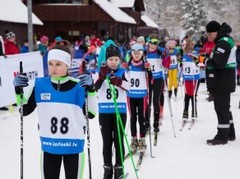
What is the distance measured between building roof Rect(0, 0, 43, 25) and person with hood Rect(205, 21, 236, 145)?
1503 centimetres

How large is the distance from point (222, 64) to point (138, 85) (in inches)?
66.8

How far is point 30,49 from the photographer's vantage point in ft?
48.3

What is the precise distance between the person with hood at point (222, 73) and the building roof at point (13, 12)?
15030 mm

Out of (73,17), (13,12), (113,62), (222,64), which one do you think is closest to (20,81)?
(113,62)

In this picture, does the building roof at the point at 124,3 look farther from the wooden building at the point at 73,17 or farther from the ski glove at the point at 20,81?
the ski glove at the point at 20,81

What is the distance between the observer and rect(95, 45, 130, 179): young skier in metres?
5.74

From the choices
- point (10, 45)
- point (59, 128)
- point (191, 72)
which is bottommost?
point (59, 128)

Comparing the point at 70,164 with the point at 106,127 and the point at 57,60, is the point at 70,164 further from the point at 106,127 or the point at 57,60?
the point at 106,127

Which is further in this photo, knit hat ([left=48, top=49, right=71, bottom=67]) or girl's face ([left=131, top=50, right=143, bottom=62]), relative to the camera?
girl's face ([left=131, top=50, right=143, bottom=62])

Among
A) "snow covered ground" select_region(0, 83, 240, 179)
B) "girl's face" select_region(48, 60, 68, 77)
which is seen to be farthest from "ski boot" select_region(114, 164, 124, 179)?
"girl's face" select_region(48, 60, 68, 77)

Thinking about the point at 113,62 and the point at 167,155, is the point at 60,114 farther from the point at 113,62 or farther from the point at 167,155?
the point at 167,155

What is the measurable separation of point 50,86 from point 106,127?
68.2 inches

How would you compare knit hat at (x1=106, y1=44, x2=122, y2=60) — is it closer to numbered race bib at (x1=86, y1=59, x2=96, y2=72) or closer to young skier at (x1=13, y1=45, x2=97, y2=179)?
young skier at (x1=13, y1=45, x2=97, y2=179)

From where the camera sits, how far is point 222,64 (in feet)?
25.1
